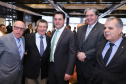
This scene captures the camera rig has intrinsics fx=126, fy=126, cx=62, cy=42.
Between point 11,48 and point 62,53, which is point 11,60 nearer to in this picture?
point 11,48

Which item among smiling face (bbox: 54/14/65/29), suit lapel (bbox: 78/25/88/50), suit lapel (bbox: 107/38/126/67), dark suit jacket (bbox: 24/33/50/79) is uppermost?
smiling face (bbox: 54/14/65/29)

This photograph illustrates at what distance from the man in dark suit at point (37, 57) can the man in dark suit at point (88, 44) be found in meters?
0.65

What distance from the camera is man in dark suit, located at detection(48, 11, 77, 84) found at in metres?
2.17

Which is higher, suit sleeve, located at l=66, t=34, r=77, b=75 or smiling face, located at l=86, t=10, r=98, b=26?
smiling face, located at l=86, t=10, r=98, b=26

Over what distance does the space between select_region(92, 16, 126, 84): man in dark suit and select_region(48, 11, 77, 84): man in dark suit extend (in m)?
0.52

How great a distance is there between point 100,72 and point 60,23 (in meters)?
1.09

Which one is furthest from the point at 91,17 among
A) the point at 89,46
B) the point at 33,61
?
the point at 33,61

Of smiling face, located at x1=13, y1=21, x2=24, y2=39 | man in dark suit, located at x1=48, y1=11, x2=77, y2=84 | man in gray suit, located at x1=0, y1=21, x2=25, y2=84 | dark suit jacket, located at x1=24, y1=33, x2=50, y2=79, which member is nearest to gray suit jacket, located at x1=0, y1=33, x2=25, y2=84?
man in gray suit, located at x1=0, y1=21, x2=25, y2=84

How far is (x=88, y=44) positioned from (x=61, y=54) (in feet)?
1.63

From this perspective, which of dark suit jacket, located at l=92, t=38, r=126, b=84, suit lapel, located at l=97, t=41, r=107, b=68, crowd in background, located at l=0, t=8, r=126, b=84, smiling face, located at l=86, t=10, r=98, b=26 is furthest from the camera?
smiling face, located at l=86, t=10, r=98, b=26

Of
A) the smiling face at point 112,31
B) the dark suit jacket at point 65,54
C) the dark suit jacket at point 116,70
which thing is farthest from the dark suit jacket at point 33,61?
the smiling face at point 112,31

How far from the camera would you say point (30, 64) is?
2344mm

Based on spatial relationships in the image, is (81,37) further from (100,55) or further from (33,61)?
(33,61)

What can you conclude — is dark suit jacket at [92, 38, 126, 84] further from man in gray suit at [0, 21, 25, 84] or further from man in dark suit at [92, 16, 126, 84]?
man in gray suit at [0, 21, 25, 84]
